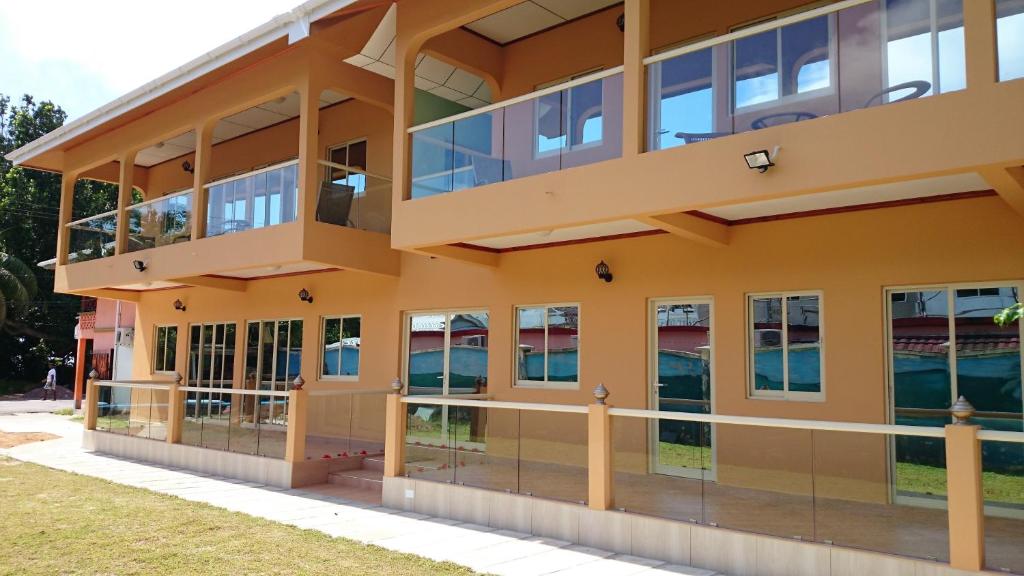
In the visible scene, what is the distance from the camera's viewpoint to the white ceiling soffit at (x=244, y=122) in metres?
14.9

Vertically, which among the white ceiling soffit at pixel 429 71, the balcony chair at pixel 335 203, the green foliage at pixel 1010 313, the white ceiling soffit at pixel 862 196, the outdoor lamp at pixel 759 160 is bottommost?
the green foliage at pixel 1010 313

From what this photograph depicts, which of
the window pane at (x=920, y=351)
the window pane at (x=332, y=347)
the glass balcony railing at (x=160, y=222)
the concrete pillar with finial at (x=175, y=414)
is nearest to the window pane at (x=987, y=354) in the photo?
the window pane at (x=920, y=351)

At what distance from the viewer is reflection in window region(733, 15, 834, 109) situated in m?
7.05

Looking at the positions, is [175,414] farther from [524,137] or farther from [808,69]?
[808,69]

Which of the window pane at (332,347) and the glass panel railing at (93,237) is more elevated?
the glass panel railing at (93,237)

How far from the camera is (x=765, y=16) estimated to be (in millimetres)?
9492

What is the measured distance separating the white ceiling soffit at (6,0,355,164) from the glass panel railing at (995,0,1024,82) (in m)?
7.77

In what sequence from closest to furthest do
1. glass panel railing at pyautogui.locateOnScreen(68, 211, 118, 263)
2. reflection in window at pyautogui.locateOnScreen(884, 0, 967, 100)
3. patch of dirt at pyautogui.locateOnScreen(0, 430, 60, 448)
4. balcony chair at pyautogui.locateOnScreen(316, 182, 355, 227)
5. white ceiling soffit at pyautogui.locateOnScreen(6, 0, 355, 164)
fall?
1. reflection in window at pyautogui.locateOnScreen(884, 0, 967, 100)
2. white ceiling soffit at pyautogui.locateOnScreen(6, 0, 355, 164)
3. balcony chair at pyautogui.locateOnScreen(316, 182, 355, 227)
4. patch of dirt at pyautogui.locateOnScreen(0, 430, 60, 448)
5. glass panel railing at pyautogui.locateOnScreen(68, 211, 118, 263)

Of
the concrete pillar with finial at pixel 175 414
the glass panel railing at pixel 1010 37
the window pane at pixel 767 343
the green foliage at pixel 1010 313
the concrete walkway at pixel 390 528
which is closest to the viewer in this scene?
the green foliage at pixel 1010 313

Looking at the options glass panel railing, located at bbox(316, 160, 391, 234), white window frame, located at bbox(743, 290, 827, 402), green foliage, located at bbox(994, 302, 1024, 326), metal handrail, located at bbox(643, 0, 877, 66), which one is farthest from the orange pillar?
green foliage, located at bbox(994, 302, 1024, 326)

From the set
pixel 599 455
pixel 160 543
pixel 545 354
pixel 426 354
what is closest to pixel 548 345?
pixel 545 354

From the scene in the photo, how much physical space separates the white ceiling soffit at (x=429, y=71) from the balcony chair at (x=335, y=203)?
207 cm

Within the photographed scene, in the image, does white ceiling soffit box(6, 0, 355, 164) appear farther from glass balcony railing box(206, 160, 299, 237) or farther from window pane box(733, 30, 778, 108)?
window pane box(733, 30, 778, 108)

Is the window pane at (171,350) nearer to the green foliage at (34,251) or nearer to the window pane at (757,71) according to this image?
the window pane at (757,71)
